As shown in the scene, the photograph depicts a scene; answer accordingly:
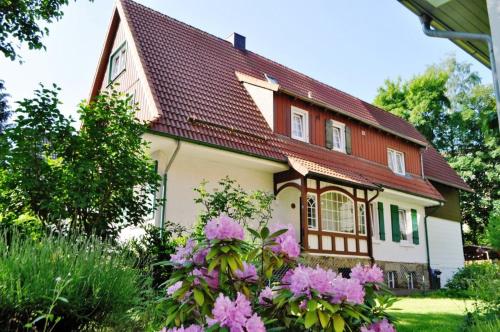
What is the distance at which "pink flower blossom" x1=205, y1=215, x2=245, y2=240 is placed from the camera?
2.16 m

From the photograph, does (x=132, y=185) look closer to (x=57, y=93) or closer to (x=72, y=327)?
(x=57, y=93)

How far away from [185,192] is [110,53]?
23.3 feet

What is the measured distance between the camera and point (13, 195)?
621 centimetres

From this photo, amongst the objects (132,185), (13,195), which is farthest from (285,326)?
(13,195)

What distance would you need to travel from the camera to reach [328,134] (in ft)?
50.1

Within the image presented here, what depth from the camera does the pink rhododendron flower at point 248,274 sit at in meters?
2.41

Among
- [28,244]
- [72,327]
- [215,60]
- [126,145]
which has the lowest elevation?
[72,327]

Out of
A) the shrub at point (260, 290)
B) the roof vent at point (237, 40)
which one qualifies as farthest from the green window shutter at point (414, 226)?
the shrub at point (260, 290)

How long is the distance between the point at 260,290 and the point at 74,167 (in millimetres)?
4654

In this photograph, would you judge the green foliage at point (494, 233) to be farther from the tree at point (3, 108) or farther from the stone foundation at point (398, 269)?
the tree at point (3, 108)

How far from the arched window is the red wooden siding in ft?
6.49

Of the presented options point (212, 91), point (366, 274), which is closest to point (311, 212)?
point (212, 91)

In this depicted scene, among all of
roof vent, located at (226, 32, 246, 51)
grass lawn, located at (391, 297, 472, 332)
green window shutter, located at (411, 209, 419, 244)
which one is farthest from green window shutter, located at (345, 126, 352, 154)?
grass lawn, located at (391, 297, 472, 332)

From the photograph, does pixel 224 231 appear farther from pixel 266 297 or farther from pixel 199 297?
pixel 266 297
